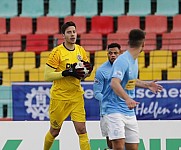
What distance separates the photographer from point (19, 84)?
11.9 meters

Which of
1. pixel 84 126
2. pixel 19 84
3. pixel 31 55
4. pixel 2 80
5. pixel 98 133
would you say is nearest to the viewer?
pixel 84 126

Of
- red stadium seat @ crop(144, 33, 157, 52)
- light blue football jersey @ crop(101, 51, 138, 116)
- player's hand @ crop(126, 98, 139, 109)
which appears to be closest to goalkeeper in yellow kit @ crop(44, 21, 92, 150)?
light blue football jersey @ crop(101, 51, 138, 116)

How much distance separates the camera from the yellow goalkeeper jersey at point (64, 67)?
8.33m

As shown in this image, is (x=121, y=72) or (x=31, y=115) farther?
(x=31, y=115)

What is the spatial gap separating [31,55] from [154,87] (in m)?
7.48

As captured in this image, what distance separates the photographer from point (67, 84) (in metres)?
8.39

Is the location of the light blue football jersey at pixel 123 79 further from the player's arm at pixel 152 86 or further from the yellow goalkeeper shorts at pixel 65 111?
the yellow goalkeeper shorts at pixel 65 111

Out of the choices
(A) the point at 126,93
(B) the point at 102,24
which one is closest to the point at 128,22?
(B) the point at 102,24

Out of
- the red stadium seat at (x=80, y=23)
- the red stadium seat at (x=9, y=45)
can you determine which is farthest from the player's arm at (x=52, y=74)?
the red stadium seat at (x=80, y=23)

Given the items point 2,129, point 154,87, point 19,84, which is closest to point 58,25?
point 19,84

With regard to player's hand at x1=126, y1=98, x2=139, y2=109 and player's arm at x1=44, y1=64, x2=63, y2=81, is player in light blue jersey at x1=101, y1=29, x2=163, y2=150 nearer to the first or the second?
player's hand at x1=126, y1=98, x2=139, y2=109

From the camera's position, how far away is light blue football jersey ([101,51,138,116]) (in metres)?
6.88

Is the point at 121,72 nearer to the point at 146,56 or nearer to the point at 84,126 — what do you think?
the point at 84,126

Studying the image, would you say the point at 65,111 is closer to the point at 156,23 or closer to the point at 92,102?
the point at 92,102
